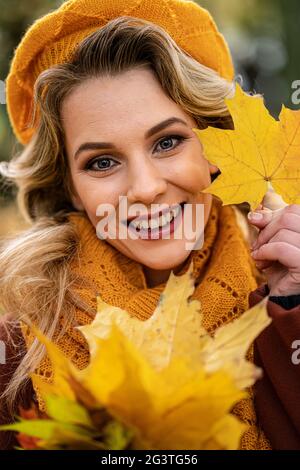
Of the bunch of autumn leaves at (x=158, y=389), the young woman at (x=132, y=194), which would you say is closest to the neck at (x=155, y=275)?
the young woman at (x=132, y=194)

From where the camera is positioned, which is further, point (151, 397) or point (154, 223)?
point (154, 223)

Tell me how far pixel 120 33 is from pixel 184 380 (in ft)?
3.40

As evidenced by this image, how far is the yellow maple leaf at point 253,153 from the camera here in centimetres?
129

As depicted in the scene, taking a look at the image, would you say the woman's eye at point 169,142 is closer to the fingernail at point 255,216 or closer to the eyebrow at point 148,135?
the eyebrow at point 148,135

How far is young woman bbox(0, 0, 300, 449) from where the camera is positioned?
1428mm

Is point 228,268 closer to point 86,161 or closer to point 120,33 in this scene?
point 86,161

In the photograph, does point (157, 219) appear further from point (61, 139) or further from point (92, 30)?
point (92, 30)

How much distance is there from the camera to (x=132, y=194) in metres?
1.50

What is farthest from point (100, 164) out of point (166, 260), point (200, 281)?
point (200, 281)

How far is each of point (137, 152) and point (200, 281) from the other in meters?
0.42

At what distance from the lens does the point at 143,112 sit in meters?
1.50
